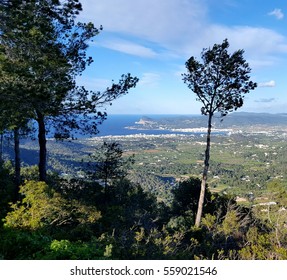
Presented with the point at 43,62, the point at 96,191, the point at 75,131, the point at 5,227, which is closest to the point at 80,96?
the point at 75,131

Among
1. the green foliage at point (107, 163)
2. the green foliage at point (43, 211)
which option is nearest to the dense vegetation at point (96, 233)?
the green foliage at point (43, 211)

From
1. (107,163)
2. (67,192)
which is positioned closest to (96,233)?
(67,192)

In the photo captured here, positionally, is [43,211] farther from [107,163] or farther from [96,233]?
[107,163]

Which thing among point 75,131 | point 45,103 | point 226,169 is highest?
point 45,103

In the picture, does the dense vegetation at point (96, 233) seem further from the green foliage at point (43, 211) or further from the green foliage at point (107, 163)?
the green foliage at point (107, 163)

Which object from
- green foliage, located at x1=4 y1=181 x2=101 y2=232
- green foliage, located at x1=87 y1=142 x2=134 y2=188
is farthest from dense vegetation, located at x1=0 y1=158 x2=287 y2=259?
green foliage, located at x1=87 y1=142 x2=134 y2=188

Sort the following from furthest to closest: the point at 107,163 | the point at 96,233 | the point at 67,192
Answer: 1. the point at 107,163
2. the point at 67,192
3. the point at 96,233

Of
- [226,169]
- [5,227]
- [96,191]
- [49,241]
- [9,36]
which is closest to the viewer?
[49,241]

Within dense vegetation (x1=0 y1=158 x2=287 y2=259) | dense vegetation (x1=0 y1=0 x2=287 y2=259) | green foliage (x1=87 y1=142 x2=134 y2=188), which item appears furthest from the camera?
green foliage (x1=87 y1=142 x2=134 y2=188)

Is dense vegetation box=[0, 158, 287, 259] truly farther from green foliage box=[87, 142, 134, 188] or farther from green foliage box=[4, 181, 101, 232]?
green foliage box=[87, 142, 134, 188]

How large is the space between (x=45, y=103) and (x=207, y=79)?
640cm

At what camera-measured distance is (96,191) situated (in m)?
14.3
